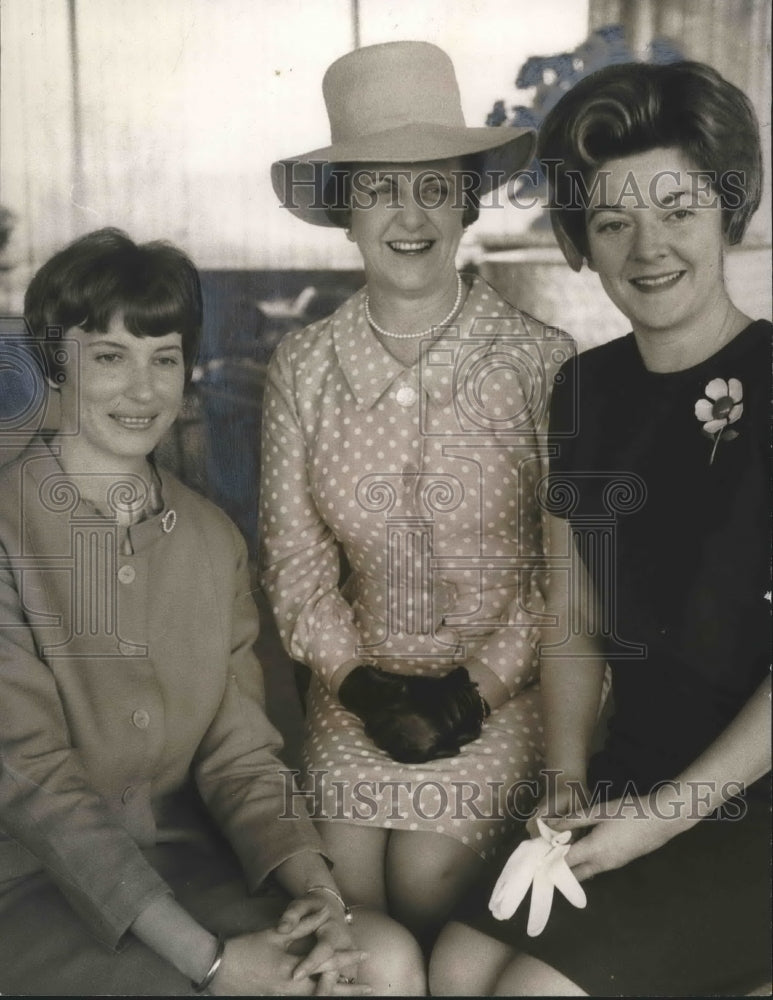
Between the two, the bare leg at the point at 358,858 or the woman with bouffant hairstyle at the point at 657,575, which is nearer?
the woman with bouffant hairstyle at the point at 657,575

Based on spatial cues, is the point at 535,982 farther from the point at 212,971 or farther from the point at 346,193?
the point at 346,193

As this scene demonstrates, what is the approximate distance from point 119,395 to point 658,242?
0.96 metres

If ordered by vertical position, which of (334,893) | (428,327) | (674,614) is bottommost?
(334,893)

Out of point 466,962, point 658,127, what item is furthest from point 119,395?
point 466,962

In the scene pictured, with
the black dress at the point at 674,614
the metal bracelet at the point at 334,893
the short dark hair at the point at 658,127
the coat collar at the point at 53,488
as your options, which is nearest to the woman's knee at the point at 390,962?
the metal bracelet at the point at 334,893

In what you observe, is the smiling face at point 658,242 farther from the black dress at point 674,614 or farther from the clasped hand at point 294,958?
the clasped hand at point 294,958

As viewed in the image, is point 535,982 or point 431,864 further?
point 431,864

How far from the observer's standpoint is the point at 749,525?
172 cm

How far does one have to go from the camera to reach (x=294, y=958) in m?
1.70

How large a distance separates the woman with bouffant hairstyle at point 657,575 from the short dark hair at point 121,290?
2.15 feet

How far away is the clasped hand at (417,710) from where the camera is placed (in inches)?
69.7

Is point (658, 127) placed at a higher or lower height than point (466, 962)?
higher

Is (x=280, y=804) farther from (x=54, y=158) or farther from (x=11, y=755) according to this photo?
(x=54, y=158)

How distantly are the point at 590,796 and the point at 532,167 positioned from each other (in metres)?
1.09
